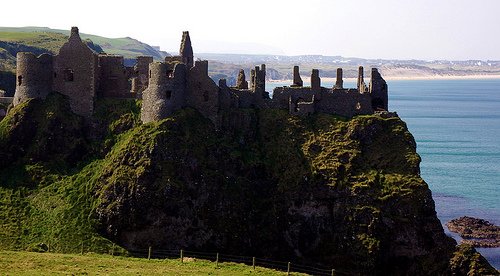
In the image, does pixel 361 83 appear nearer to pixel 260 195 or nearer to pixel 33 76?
pixel 260 195

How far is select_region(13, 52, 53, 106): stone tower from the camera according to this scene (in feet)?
201

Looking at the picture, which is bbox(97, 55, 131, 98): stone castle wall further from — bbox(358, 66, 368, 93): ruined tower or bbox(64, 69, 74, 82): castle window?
bbox(358, 66, 368, 93): ruined tower

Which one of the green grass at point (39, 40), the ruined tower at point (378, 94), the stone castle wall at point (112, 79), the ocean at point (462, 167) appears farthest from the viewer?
the green grass at point (39, 40)

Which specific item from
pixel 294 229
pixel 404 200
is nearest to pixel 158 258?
pixel 294 229

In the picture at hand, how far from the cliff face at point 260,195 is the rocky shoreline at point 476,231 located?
76.4 feet

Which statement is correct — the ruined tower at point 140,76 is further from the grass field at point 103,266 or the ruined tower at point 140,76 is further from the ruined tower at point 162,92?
the grass field at point 103,266

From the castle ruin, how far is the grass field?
15779 millimetres

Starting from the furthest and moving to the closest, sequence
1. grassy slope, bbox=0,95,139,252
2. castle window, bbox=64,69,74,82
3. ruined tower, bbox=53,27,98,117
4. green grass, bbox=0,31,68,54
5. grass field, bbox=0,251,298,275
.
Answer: green grass, bbox=0,31,68,54 → castle window, bbox=64,69,74,82 → ruined tower, bbox=53,27,98,117 → grassy slope, bbox=0,95,139,252 → grass field, bbox=0,251,298,275

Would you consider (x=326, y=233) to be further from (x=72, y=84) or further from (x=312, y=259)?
(x=72, y=84)

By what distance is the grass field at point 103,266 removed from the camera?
41656mm

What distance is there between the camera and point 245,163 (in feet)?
197

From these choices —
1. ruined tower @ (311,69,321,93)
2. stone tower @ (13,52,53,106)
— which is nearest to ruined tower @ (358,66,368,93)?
ruined tower @ (311,69,321,93)

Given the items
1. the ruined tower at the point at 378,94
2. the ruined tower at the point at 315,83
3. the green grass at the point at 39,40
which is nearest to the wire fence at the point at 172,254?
the ruined tower at the point at 315,83

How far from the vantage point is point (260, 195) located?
194ft
